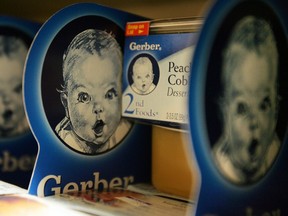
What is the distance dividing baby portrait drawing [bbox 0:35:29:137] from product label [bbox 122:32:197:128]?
0.33 m

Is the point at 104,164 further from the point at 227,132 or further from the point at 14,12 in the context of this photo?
the point at 14,12

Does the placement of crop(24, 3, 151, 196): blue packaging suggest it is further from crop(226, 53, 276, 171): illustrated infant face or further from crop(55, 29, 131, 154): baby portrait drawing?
crop(226, 53, 276, 171): illustrated infant face

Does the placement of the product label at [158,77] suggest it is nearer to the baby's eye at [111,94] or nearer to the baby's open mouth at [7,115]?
the baby's eye at [111,94]

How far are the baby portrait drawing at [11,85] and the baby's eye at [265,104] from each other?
0.70m

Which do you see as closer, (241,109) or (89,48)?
(241,109)

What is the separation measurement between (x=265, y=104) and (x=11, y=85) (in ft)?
2.33

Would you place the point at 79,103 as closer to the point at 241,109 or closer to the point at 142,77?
the point at 142,77

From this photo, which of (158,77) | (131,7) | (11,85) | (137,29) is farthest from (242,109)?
(11,85)

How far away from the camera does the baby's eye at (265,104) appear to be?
2.57 ft

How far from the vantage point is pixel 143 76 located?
1.03 meters

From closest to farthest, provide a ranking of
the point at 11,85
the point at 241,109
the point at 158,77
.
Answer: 1. the point at 241,109
2. the point at 158,77
3. the point at 11,85

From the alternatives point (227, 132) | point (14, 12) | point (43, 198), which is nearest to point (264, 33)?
point (227, 132)

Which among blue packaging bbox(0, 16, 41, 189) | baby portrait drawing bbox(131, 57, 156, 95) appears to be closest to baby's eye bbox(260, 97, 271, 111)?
baby portrait drawing bbox(131, 57, 156, 95)

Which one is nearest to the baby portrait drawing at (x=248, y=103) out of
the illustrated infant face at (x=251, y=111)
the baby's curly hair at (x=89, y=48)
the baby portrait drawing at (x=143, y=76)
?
the illustrated infant face at (x=251, y=111)
